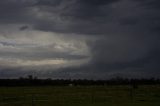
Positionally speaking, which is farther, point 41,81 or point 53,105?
point 41,81

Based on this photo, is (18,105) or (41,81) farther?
(41,81)

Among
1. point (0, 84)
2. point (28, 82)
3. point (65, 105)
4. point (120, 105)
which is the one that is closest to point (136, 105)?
point (120, 105)

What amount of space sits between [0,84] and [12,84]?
6.06 m

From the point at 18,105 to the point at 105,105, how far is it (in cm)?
918

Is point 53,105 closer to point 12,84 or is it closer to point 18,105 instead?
point 18,105

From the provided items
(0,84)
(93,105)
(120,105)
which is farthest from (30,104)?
(0,84)

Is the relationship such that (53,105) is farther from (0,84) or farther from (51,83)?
(51,83)

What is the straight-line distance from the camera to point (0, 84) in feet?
543

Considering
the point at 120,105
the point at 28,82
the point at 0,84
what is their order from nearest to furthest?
the point at 120,105, the point at 0,84, the point at 28,82

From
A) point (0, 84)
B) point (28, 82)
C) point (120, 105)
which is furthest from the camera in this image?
point (28, 82)

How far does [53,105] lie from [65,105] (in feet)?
4.19

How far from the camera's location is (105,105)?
39.7 m

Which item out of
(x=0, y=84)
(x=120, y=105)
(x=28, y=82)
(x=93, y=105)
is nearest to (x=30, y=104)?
(x=93, y=105)

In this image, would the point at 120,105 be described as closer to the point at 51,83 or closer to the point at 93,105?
the point at 93,105
